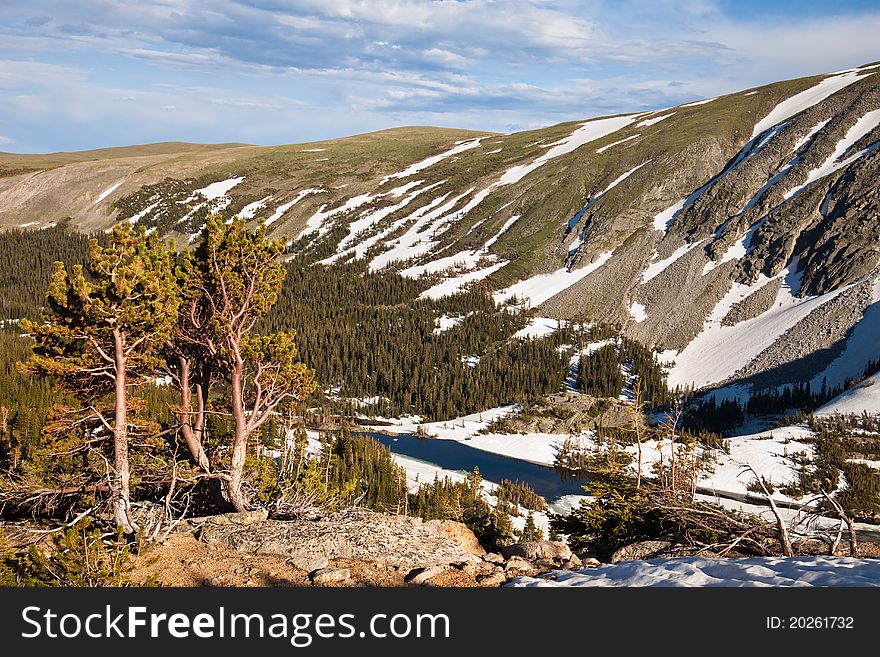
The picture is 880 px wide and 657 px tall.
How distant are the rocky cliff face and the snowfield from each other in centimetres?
8339

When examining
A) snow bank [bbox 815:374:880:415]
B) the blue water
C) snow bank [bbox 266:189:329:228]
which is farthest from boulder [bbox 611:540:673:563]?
snow bank [bbox 266:189:329:228]

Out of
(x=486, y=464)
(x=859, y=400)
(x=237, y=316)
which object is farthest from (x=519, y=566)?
(x=859, y=400)

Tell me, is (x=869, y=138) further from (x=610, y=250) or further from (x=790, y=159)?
(x=610, y=250)

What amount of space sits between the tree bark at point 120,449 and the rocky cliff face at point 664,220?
288 feet

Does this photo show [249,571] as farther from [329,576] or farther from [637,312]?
[637,312]

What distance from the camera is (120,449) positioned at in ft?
54.5

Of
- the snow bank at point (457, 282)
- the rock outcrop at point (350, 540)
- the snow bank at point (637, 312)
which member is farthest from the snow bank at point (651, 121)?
the rock outcrop at point (350, 540)

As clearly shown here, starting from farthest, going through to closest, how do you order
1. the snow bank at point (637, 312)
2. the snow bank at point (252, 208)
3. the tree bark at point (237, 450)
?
the snow bank at point (252, 208) < the snow bank at point (637, 312) < the tree bark at point (237, 450)

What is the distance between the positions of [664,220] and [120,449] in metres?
126

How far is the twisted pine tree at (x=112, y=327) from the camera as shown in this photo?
52.1ft

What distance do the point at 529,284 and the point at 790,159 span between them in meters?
59.7

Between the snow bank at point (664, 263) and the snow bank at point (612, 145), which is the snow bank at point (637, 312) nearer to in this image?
the snow bank at point (664, 263)

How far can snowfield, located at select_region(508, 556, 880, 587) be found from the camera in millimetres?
9531
